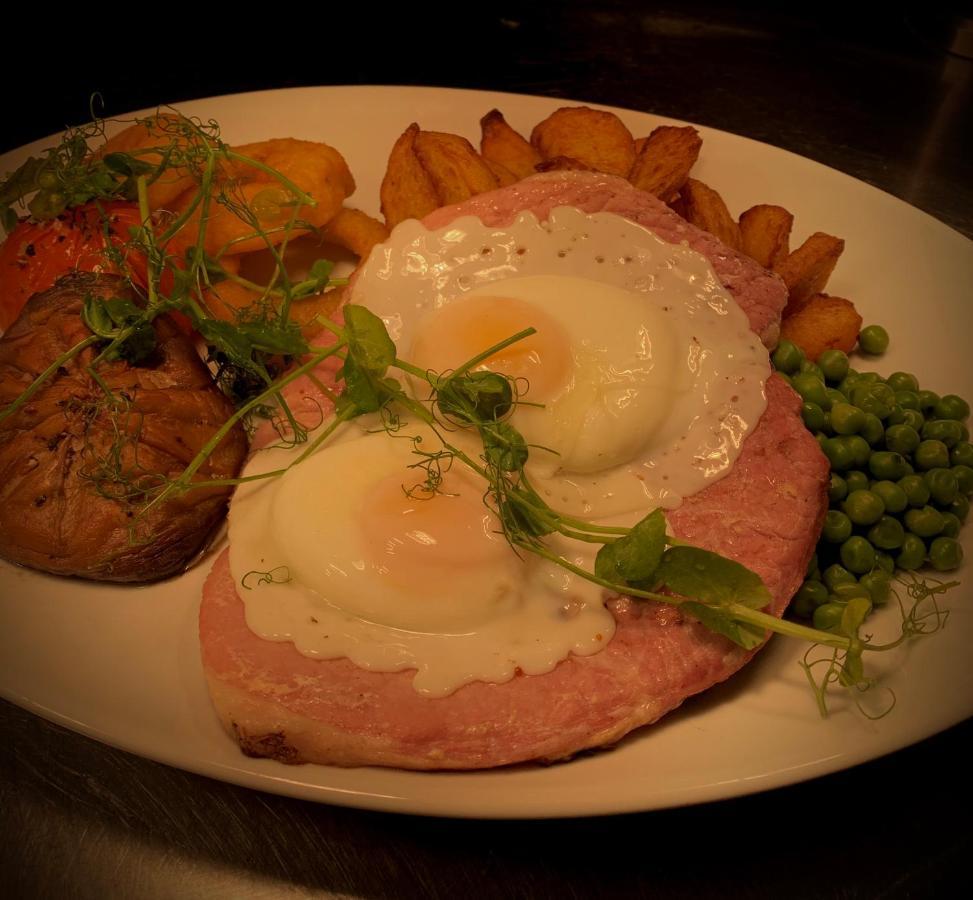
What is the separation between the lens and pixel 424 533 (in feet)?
7.54

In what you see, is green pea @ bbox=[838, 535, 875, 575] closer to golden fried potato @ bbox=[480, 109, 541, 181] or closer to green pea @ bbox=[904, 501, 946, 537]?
green pea @ bbox=[904, 501, 946, 537]

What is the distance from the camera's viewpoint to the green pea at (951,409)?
2984 millimetres

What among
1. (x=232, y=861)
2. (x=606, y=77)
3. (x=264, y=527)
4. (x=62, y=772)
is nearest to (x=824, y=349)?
(x=264, y=527)

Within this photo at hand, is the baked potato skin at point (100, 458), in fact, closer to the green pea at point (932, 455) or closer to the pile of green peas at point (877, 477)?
the pile of green peas at point (877, 477)

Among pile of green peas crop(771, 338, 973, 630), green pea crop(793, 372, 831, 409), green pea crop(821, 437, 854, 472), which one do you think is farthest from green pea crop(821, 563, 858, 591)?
green pea crop(793, 372, 831, 409)

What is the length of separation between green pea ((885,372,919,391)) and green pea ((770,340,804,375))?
0.36m

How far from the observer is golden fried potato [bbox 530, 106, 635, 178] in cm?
342

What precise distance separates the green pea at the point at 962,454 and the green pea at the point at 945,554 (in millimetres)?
352

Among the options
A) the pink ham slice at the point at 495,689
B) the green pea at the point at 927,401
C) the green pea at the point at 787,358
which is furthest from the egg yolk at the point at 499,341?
the green pea at the point at 927,401

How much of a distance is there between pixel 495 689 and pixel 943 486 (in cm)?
170

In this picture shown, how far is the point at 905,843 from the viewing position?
2480mm

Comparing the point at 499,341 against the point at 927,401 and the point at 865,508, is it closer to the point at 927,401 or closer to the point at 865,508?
the point at 865,508

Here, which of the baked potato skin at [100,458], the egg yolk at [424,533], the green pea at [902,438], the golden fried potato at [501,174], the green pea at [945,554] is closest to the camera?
the egg yolk at [424,533]

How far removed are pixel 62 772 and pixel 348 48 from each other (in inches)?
214
